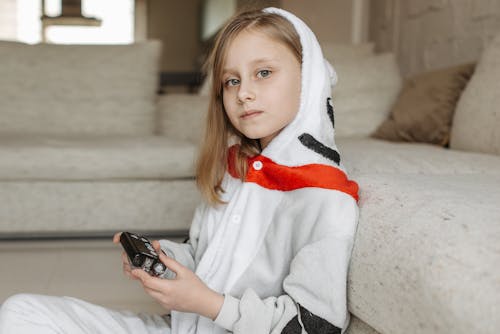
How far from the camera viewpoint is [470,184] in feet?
3.30

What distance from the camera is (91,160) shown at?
2076 millimetres

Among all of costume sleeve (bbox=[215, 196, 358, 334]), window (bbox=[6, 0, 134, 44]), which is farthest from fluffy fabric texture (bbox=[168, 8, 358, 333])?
window (bbox=[6, 0, 134, 44])

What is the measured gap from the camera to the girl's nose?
0.98m

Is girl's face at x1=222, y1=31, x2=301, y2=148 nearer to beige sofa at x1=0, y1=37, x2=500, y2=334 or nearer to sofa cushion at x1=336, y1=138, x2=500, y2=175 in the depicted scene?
beige sofa at x1=0, y1=37, x2=500, y2=334

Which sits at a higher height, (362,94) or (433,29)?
(433,29)

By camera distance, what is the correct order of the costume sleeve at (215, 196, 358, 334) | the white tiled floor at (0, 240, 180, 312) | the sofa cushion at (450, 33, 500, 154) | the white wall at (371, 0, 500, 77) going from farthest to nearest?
1. the white wall at (371, 0, 500, 77)
2. the sofa cushion at (450, 33, 500, 154)
3. the white tiled floor at (0, 240, 180, 312)
4. the costume sleeve at (215, 196, 358, 334)

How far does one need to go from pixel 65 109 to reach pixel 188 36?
21.7ft

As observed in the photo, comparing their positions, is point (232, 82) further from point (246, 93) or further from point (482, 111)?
point (482, 111)

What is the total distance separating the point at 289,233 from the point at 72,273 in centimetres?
107

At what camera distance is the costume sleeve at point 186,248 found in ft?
3.59

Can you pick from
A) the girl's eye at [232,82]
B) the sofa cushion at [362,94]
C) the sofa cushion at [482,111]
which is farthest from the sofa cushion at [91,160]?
the girl's eye at [232,82]

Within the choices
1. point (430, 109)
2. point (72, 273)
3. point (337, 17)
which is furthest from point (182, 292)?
point (337, 17)

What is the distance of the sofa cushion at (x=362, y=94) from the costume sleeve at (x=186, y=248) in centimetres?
144

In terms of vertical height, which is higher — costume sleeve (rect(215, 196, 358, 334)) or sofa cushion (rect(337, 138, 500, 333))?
sofa cushion (rect(337, 138, 500, 333))
